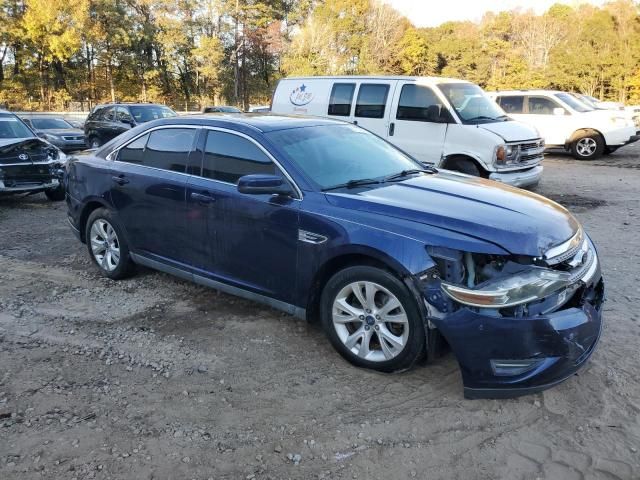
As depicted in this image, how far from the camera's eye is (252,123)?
4.34 meters

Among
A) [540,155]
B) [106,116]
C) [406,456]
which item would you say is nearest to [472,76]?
[106,116]

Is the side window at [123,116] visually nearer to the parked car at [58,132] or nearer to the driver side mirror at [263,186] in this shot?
the parked car at [58,132]

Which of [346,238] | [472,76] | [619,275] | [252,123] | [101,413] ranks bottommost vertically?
[101,413]

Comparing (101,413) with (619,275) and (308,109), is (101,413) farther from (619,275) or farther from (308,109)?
(308,109)

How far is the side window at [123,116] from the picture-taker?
54.2 ft

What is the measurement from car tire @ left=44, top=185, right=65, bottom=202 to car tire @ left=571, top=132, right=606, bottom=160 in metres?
12.7

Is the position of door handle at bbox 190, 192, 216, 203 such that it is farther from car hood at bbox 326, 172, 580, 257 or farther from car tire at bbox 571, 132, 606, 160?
car tire at bbox 571, 132, 606, 160

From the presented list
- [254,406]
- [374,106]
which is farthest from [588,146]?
[254,406]

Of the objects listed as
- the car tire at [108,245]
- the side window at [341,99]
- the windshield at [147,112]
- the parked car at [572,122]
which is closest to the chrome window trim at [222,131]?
the car tire at [108,245]

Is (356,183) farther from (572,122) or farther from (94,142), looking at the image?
(94,142)

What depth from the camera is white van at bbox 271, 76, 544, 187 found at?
27.6ft

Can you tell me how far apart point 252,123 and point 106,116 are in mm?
14365

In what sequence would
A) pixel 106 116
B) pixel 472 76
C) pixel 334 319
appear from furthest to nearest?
pixel 472 76
pixel 106 116
pixel 334 319

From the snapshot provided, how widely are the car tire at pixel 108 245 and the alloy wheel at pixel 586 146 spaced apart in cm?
1323
